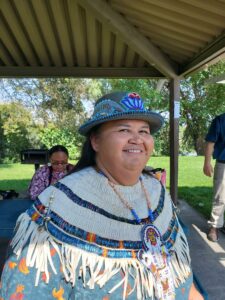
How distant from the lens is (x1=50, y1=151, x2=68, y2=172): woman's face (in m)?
4.37

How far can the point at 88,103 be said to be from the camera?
20.4 metres

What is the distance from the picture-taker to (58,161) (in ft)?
14.4

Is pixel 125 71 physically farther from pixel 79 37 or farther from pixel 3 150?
pixel 3 150

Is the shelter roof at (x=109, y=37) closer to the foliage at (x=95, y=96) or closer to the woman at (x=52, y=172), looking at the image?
the woman at (x=52, y=172)

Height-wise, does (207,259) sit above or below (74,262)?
below

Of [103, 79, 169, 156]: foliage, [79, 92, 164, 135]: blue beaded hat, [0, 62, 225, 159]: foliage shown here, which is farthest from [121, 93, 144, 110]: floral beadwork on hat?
[0, 62, 225, 159]: foliage

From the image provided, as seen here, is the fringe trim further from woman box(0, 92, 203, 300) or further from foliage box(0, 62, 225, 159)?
foliage box(0, 62, 225, 159)

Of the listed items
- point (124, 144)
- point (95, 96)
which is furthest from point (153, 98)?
point (124, 144)

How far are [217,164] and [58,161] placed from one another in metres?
1.98

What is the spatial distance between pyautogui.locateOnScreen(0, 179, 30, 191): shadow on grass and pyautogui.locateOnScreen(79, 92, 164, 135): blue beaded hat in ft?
26.0

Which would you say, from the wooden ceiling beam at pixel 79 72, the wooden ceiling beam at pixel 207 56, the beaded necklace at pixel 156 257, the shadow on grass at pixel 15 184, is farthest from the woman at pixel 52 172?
the shadow on grass at pixel 15 184

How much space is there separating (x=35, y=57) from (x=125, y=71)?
150cm

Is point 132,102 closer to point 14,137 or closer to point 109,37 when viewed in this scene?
point 109,37

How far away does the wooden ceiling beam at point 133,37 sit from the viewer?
3932mm
